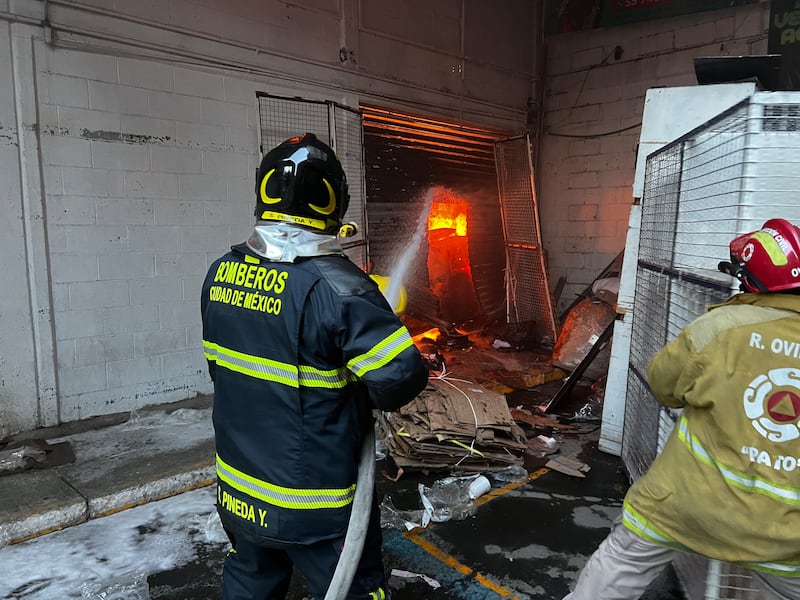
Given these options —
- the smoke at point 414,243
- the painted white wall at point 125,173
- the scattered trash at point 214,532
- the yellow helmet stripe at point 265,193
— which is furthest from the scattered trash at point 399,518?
the smoke at point 414,243

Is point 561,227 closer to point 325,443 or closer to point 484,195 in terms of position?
point 484,195

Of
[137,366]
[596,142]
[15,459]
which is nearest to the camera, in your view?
[15,459]

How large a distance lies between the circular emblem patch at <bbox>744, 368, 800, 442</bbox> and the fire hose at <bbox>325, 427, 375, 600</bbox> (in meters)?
1.32

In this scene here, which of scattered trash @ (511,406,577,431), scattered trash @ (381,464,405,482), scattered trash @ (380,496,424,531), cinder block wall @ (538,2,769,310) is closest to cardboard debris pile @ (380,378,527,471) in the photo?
scattered trash @ (381,464,405,482)

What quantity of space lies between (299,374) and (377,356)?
0.91ft

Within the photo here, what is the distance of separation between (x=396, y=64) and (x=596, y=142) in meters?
3.89

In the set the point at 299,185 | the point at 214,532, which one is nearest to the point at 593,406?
the point at 214,532

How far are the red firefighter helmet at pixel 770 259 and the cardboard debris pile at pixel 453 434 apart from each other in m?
2.70

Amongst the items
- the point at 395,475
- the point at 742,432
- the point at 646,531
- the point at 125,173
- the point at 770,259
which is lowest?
the point at 395,475

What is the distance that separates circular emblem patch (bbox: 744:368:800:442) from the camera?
171 centimetres

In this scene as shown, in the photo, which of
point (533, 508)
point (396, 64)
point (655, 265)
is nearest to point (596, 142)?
point (396, 64)

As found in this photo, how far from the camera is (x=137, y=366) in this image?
5.38 m

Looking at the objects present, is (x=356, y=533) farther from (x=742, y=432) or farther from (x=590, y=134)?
(x=590, y=134)

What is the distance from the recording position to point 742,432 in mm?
1781
